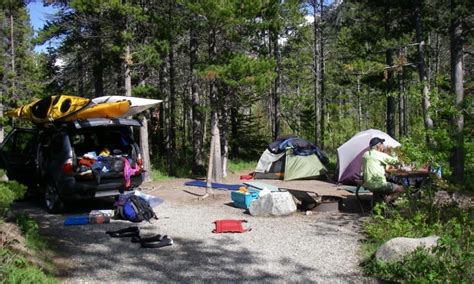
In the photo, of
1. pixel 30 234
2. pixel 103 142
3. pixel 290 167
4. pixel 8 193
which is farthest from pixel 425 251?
Answer: pixel 290 167

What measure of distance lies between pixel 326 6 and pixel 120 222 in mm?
20235

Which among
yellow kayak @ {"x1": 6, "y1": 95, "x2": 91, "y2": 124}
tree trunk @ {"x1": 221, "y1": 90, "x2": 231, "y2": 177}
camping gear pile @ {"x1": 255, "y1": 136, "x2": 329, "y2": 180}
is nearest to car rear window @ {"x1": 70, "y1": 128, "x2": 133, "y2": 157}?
yellow kayak @ {"x1": 6, "y1": 95, "x2": 91, "y2": 124}

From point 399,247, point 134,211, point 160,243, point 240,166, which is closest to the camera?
point 399,247

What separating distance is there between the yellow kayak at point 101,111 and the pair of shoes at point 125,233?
2624mm

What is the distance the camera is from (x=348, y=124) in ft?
100

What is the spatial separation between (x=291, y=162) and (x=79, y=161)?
8.96 metres

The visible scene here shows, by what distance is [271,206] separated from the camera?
29.5 ft

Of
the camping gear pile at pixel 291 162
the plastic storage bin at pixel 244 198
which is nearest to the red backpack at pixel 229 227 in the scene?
the plastic storage bin at pixel 244 198

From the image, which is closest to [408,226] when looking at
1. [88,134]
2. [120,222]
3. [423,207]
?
[423,207]

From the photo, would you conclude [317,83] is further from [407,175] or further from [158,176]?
[407,175]

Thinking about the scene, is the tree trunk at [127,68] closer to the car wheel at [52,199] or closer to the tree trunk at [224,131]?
the tree trunk at [224,131]

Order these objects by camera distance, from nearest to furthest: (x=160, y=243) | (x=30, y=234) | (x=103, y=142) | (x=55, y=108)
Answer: (x=30, y=234) < (x=160, y=243) < (x=55, y=108) < (x=103, y=142)

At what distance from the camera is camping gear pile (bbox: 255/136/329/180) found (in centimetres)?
1620

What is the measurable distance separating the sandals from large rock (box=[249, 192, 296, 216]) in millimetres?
2501
